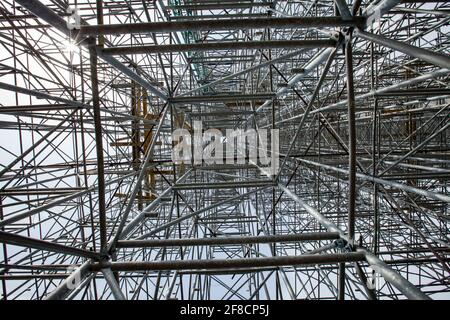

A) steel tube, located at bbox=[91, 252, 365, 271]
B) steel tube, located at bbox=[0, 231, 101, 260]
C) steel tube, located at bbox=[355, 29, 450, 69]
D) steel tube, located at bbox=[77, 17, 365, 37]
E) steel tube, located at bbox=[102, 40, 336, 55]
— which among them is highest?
steel tube, located at bbox=[77, 17, 365, 37]

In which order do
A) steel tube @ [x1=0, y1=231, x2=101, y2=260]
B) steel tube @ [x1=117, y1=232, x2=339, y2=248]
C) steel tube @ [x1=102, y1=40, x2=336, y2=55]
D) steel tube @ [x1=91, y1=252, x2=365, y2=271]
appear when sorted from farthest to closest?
A: 1. steel tube @ [x1=117, y1=232, x2=339, y2=248]
2. steel tube @ [x1=102, y1=40, x2=336, y2=55]
3. steel tube @ [x1=91, y1=252, x2=365, y2=271]
4. steel tube @ [x1=0, y1=231, x2=101, y2=260]

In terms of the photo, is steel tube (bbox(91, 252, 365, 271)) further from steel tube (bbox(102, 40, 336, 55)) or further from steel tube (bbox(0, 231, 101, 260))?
steel tube (bbox(102, 40, 336, 55))

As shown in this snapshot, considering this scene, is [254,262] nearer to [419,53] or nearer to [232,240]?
[232,240]

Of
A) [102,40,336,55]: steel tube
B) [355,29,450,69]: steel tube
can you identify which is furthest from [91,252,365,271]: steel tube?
[102,40,336,55]: steel tube

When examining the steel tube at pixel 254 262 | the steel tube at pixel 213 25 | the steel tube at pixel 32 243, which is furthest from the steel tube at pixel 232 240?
the steel tube at pixel 213 25

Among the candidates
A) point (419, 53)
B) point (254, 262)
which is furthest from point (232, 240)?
point (419, 53)

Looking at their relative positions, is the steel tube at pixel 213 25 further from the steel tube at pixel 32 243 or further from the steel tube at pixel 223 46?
the steel tube at pixel 32 243

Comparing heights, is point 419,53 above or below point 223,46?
below

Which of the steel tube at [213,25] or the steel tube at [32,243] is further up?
the steel tube at [213,25]

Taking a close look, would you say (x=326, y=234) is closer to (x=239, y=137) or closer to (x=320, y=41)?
(x=320, y=41)

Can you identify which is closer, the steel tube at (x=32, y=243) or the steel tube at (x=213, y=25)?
the steel tube at (x=32, y=243)

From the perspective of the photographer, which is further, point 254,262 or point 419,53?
point 254,262
